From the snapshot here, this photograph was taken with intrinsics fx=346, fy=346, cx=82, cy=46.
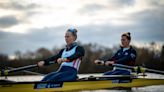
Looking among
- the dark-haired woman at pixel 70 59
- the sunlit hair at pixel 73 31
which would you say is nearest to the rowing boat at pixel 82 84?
the dark-haired woman at pixel 70 59

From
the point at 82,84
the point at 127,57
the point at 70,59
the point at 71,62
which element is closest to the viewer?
the point at 70,59

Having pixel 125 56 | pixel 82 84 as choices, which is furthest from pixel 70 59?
pixel 125 56

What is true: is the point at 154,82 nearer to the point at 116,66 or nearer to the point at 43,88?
the point at 116,66

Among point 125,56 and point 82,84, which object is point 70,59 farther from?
point 125,56

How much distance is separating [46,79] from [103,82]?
256 cm

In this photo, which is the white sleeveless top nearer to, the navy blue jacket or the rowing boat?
the rowing boat

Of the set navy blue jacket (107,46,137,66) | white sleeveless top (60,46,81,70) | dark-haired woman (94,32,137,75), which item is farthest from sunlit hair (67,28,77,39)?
navy blue jacket (107,46,137,66)

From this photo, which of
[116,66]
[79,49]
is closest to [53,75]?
[79,49]

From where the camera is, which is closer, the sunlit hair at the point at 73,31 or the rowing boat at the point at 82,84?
the rowing boat at the point at 82,84

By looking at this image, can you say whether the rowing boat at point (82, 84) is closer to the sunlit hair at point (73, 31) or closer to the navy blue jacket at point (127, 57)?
the navy blue jacket at point (127, 57)

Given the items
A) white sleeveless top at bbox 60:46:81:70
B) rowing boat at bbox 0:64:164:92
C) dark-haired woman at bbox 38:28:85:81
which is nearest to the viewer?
rowing boat at bbox 0:64:164:92

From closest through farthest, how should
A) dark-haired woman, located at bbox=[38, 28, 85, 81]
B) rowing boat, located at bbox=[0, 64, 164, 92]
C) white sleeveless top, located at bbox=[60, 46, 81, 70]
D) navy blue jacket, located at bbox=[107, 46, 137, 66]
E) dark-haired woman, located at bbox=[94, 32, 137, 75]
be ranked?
1. rowing boat, located at bbox=[0, 64, 164, 92]
2. dark-haired woman, located at bbox=[38, 28, 85, 81]
3. white sleeveless top, located at bbox=[60, 46, 81, 70]
4. dark-haired woman, located at bbox=[94, 32, 137, 75]
5. navy blue jacket, located at bbox=[107, 46, 137, 66]

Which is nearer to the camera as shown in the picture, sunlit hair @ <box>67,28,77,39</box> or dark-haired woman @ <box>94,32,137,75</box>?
sunlit hair @ <box>67,28,77,39</box>

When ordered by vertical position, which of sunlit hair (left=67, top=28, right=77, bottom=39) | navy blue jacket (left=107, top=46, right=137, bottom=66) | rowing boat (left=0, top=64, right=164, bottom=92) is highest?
sunlit hair (left=67, top=28, right=77, bottom=39)
